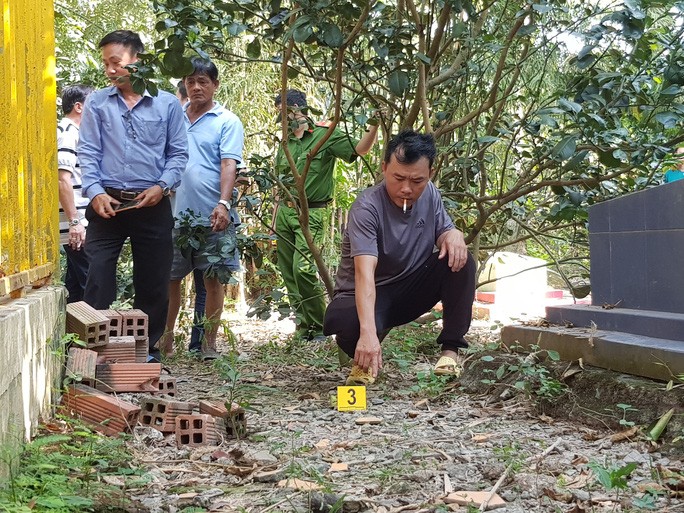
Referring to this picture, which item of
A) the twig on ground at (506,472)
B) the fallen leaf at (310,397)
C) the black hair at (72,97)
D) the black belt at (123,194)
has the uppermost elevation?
the black hair at (72,97)

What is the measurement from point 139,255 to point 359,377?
1.39 meters

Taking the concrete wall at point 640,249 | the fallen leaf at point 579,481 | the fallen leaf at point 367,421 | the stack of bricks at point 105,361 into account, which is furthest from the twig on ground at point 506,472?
the stack of bricks at point 105,361

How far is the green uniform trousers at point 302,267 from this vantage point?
6422mm

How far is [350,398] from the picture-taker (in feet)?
13.8

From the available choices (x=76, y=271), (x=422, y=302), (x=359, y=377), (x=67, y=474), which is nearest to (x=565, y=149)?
(x=422, y=302)

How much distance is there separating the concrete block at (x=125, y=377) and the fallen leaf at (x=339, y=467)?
1201 mm

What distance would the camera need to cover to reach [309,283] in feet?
21.3

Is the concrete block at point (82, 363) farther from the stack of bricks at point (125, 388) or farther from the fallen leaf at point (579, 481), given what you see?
the fallen leaf at point (579, 481)

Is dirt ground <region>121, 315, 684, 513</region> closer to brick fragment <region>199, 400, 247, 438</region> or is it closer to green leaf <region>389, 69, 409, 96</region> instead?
brick fragment <region>199, 400, 247, 438</region>

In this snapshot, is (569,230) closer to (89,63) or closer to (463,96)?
(463,96)

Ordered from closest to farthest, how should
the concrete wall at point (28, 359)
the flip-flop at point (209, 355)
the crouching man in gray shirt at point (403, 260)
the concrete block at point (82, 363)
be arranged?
1. the concrete wall at point (28, 359)
2. the concrete block at point (82, 363)
3. the crouching man in gray shirt at point (403, 260)
4. the flip-flop at point (209, 355)

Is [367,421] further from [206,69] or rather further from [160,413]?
[206,69]

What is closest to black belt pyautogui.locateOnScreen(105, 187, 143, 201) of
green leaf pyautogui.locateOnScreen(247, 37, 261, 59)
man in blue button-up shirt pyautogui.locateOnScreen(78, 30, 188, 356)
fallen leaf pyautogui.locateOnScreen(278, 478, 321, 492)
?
man in blue button-up shirt pyautogui.locateOnScreen(78, 30, 188, 356)

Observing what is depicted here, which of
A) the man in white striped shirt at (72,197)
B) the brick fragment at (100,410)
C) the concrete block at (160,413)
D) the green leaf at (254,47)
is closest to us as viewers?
the brick fragment at (100,410)
